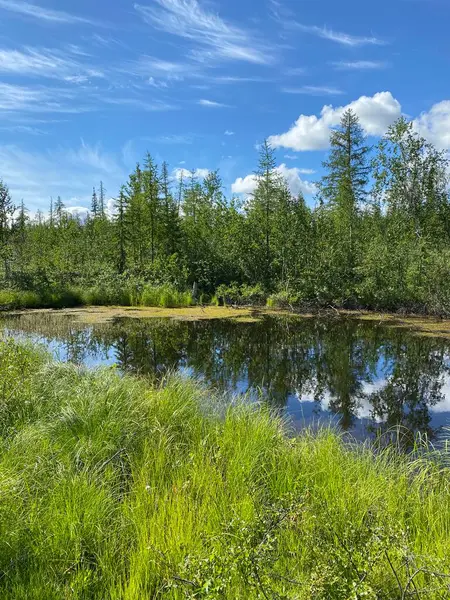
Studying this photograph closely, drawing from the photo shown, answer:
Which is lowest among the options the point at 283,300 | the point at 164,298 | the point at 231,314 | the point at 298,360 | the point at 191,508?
the point at 298,360

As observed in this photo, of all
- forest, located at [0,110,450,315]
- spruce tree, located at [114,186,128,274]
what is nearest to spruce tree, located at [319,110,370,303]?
forest, located at [0,110,450,315]

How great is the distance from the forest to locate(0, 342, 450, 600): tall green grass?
43.1 feet

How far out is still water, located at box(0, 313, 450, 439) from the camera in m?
6.12

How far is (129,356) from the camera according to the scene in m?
9.11

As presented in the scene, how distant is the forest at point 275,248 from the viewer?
16.5 metres

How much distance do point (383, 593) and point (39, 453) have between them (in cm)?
252

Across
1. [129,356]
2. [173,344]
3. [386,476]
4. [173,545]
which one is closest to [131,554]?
[173,545]

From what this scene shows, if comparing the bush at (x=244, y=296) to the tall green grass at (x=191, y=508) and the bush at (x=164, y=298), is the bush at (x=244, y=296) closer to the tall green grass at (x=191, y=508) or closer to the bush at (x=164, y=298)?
the bush at (x=164, y=298)

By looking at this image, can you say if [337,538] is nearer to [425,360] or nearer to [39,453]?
[39,453]

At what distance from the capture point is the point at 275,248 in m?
20.2

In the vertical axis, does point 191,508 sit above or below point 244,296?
below

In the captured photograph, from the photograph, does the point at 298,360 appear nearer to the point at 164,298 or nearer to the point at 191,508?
the point at 191,508

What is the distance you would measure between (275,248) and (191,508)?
1807 cm

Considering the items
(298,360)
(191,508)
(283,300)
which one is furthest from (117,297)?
(191,508)
